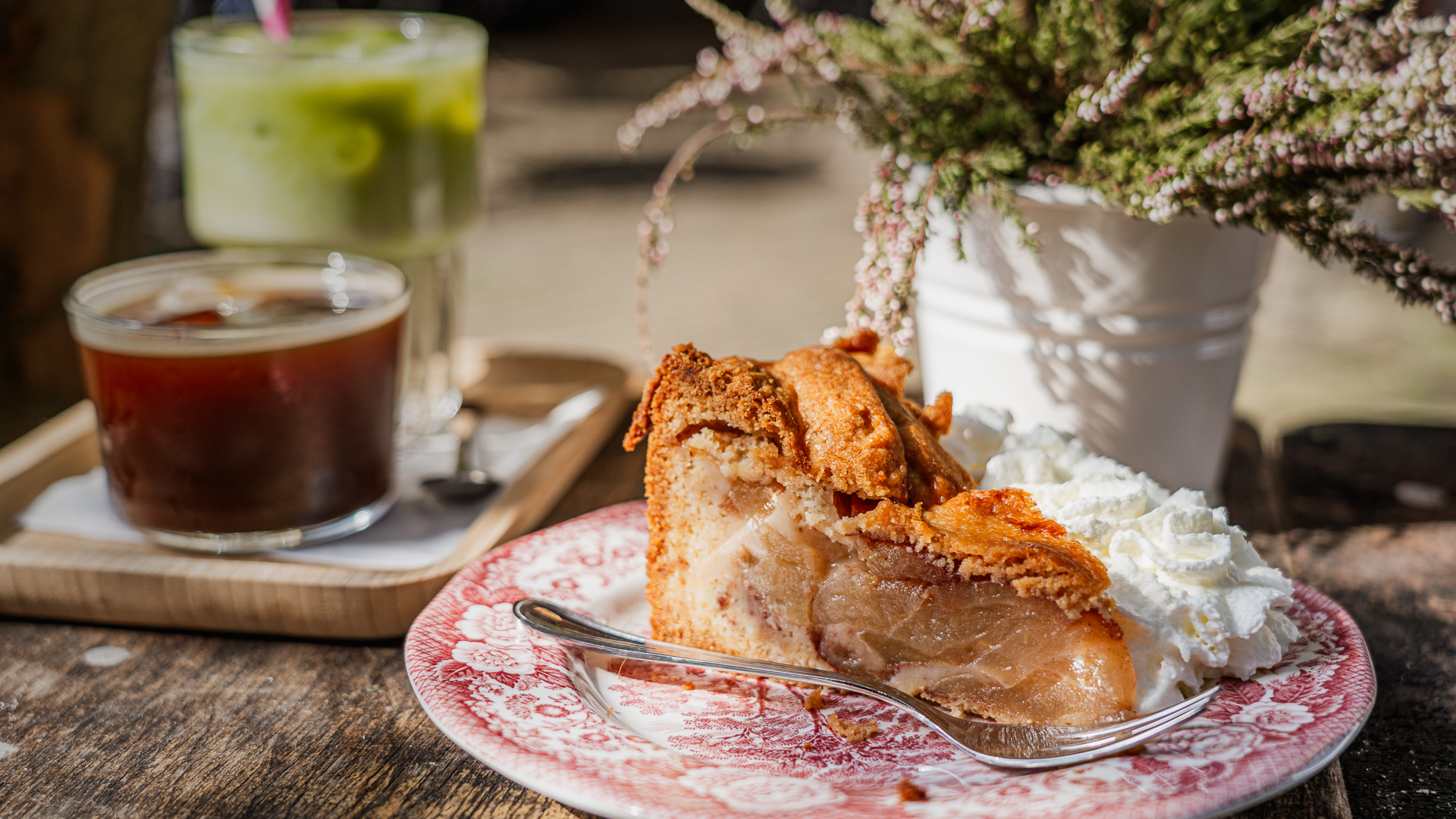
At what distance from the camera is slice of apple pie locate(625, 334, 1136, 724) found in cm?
107

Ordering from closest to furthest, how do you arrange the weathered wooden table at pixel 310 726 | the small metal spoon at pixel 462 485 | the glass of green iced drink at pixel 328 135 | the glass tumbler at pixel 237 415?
the weathered wooden table at pixel 310 726, the glass tumbler at pixel 237 415, the small metal spoon at pixel 462 485, the glass of green iced drink at pixel 328 135

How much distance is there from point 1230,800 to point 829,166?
721cm

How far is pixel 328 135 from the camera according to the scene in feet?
5.90

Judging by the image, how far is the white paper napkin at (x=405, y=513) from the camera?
1430 mm

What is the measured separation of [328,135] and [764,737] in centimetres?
123

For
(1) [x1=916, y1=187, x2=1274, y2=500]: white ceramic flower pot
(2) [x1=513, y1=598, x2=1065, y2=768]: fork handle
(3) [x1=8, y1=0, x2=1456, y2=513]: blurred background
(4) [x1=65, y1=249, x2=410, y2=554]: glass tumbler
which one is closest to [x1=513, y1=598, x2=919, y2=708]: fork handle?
(2) [x1=513, y1=598, x2=1065, y2=768]: fork handle

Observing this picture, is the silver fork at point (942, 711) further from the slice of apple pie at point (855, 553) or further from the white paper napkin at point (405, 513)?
the white paper napkin at point (405, 513)

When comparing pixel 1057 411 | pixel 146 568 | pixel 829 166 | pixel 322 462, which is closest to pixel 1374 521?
pixel 1057 411

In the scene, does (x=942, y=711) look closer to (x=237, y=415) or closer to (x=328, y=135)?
Answer: (x=237, y=415)

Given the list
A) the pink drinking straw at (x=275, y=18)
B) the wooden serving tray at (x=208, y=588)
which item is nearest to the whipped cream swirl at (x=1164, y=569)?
the wooden serving tray at (x=208, y=588)

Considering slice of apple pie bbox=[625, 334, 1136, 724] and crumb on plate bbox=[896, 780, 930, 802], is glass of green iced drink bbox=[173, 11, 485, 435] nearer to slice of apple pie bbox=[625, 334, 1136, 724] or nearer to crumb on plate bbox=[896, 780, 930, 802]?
slice of apple pie bbox=[625, 334, 1136, 724]

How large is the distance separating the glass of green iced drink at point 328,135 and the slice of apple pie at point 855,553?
34.0 inches

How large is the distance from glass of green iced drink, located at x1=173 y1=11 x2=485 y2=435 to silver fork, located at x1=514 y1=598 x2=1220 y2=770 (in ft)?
2.95

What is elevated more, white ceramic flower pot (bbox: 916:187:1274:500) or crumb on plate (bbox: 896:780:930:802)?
white ceramic flower pot (bbox: 916:187:1274:500)
